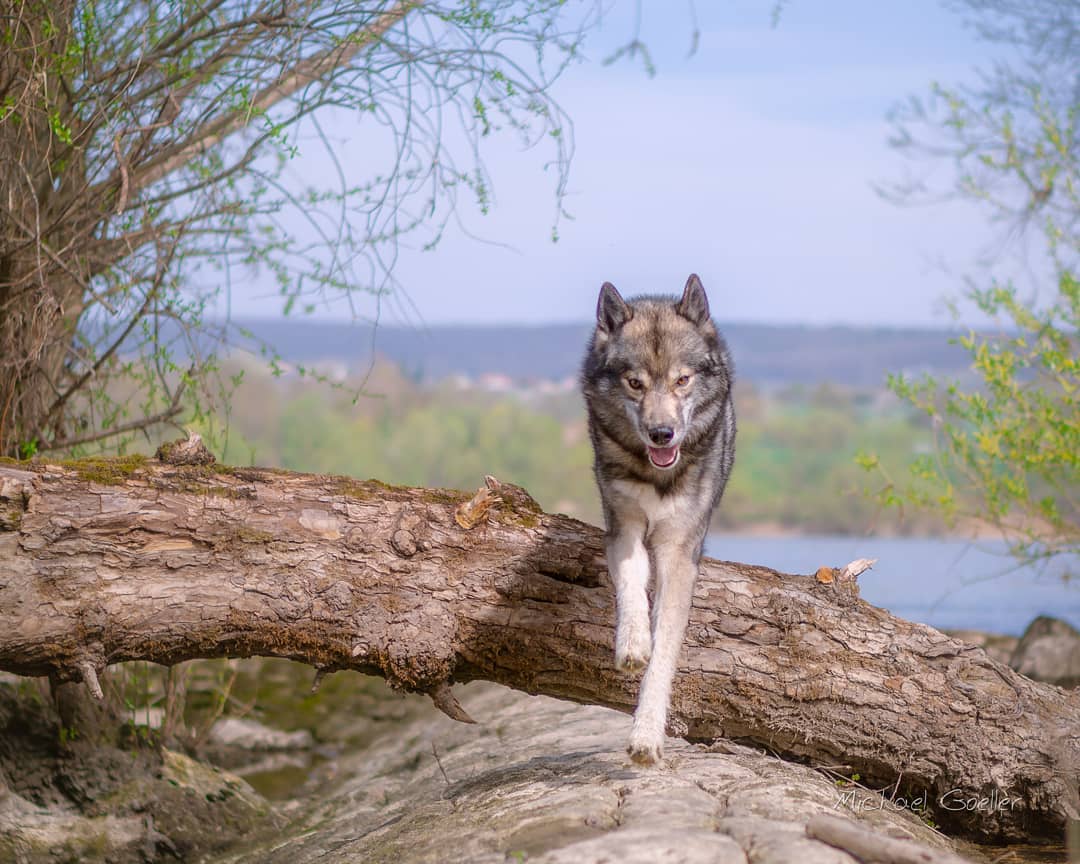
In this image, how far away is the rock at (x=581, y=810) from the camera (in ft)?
10.3

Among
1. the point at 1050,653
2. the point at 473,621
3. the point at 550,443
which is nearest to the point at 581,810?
the point at 473,621

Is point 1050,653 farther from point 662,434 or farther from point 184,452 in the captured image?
point 184,452

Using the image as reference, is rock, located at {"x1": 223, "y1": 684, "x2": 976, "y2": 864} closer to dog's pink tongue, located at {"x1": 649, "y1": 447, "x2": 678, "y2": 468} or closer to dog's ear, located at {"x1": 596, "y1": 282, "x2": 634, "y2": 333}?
dog's pink tongue, located at {"x1": 649, "y1": 447, "x2": 678, "y2": 468}

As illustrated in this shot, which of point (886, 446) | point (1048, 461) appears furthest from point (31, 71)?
point (886, 446)

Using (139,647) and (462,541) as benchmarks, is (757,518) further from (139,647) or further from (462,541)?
(139,647)

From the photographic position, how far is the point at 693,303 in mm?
4266

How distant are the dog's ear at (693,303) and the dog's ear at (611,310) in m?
0.21

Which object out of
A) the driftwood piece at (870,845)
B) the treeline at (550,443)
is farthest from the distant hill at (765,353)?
the driftwood piece at (870,845)

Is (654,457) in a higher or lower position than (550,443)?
higher

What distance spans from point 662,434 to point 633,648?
76 centimetres

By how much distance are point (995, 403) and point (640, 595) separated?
13.1 ft

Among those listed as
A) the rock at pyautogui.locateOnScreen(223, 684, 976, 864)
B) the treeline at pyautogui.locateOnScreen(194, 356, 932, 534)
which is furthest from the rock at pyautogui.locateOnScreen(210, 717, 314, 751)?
the treeline at pyautogui.locateOnScreen(194, 356, 932, 534)

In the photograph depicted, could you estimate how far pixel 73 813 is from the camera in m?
5.35

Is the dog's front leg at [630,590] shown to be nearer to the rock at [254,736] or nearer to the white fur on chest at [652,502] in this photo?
the white fur on chest at [652,502]
